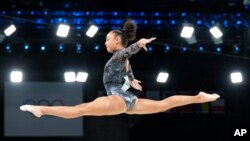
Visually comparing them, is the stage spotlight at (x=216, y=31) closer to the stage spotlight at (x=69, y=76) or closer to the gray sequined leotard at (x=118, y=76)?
the stage spotlight at (x=69, y=76)

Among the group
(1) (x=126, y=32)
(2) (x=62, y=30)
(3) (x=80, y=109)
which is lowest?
(3) (x=80, y=109)

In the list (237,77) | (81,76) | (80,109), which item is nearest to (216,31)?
(237,77)

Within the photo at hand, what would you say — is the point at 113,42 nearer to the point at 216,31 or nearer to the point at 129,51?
the point at 129,51

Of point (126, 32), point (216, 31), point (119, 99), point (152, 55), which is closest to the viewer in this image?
point (119, 99)

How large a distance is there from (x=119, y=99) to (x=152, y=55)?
16.8 feet

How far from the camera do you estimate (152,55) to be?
31.9ft

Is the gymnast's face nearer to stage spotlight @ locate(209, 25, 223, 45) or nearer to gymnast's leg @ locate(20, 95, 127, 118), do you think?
gymnast's leg @ locate(20, 95, 127, 118)

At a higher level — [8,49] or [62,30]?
[8,49]

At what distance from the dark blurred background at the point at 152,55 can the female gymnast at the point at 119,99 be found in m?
3.34

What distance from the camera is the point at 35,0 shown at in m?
9.20

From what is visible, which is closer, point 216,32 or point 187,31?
point 187,31

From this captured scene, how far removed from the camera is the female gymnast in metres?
4.54

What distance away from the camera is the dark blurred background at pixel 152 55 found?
9.03 m

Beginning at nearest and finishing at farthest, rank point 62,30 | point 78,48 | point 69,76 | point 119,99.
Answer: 1. point 119,99
2. point 62,30
3. point 69,76
4. point 78,48
